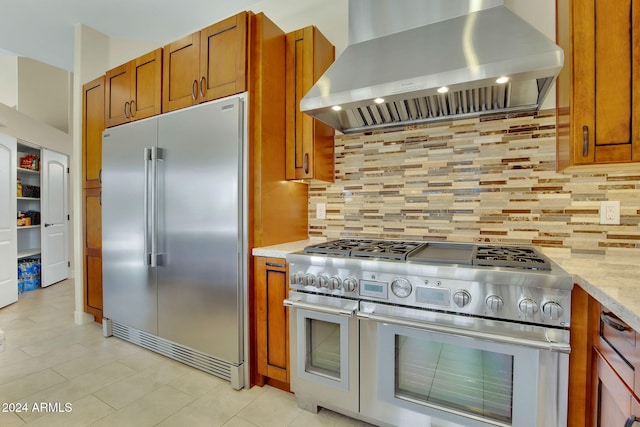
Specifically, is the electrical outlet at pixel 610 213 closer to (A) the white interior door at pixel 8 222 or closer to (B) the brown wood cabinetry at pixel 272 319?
(B) the brown wood cabinetry at pixel 272 319

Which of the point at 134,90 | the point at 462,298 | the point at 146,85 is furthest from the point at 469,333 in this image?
the point at 134,90

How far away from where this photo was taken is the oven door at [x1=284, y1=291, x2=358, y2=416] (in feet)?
5.22

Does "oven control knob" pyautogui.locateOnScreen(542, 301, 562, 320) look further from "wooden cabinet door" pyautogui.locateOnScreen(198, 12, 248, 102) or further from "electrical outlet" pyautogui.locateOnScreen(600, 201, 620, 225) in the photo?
"wooden cabinet door" pyautogui.locateOnScreen(198, 12, 248, 102)

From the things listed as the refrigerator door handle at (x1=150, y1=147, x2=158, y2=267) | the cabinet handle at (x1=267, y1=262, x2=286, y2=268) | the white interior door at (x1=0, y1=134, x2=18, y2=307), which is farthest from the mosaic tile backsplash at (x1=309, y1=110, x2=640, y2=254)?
the white interior door at (x1=0, y1=134, x2=18, y2=307)

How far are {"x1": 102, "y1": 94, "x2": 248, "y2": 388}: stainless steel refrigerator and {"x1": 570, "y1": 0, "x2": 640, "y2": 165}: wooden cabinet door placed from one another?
5.77 ft

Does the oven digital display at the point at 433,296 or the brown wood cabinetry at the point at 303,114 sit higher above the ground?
the brown wood cabinetry at the point at 303,114

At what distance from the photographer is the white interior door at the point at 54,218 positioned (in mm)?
4582

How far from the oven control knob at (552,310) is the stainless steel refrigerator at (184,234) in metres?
1.54

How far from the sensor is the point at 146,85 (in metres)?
2.50

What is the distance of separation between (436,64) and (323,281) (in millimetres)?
1226

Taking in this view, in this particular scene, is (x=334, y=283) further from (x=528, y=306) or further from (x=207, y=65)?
(x=207, y=65)

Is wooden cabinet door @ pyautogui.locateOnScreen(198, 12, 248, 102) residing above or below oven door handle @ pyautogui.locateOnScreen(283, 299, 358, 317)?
above

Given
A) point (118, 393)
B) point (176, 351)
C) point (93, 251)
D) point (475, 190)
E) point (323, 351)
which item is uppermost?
point (475, 190)

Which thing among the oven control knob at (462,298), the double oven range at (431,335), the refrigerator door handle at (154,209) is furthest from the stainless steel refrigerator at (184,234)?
the oven control knob at (462,298)
